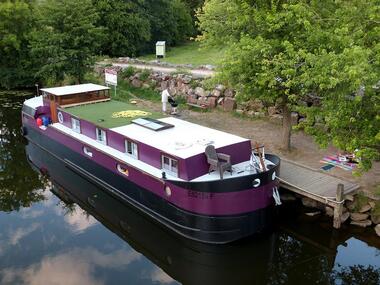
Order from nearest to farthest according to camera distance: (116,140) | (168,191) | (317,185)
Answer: (168,191)
(317,185)
(116,140)

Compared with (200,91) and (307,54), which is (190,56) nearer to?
(200,91)

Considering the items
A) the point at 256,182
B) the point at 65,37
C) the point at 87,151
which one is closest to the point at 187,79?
the point at 65,37

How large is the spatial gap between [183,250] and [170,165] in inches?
113

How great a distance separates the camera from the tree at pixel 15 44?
34.6 meters

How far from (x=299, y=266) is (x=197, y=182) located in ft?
13.5

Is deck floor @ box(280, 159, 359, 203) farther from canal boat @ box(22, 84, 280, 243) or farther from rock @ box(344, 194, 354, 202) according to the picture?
canal boat @ box(22, 84, 280, 243)

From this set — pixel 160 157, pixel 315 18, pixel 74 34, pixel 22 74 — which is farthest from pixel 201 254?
pixel 22 74

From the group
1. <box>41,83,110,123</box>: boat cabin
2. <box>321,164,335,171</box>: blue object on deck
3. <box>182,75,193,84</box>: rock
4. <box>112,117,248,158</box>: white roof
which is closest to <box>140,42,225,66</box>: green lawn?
<box>182,75,193,84</box>: rock

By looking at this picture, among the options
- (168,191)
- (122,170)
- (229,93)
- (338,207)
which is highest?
(229,93)

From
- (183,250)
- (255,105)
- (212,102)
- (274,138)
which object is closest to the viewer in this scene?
(183,250)

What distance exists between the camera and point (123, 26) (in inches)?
1601

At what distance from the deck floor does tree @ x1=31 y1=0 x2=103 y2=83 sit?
63.4 feet

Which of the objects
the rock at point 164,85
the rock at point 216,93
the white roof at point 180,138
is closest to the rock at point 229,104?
the rock at point 216,93

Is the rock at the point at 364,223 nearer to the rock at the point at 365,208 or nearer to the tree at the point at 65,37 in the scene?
the rock at the point at 365,208
